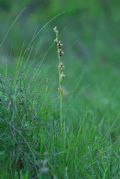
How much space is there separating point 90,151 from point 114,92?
2724mm

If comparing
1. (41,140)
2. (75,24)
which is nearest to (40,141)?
(41,140)

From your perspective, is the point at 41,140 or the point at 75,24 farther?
the point at 75,24

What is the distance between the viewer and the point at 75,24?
10406 mm

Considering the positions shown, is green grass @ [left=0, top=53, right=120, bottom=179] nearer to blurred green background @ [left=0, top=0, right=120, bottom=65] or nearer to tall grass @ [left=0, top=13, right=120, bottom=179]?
tall grass @ [left=0, top=13, right=120, bottom=179]

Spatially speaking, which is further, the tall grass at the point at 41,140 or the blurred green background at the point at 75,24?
the blurred green background at the point at 75,24

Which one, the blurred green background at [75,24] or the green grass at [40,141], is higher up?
the green grass at [40,141]

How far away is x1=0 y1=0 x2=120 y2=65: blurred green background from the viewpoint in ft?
31.5

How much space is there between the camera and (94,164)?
362cm

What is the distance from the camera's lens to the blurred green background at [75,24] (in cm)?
960

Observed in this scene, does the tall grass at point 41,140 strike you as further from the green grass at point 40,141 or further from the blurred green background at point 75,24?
the blurred green background at point 75,24

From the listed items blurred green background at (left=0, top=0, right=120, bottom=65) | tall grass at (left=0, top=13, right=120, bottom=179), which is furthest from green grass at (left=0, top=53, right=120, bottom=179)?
blurred green background at (left=0, top=0, right=120, bottom=65)

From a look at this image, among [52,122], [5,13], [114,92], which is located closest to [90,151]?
[52,122]

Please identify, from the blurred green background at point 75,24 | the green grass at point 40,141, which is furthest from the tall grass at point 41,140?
the blurred green background at point 75,24

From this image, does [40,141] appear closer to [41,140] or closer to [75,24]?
[41,140]
